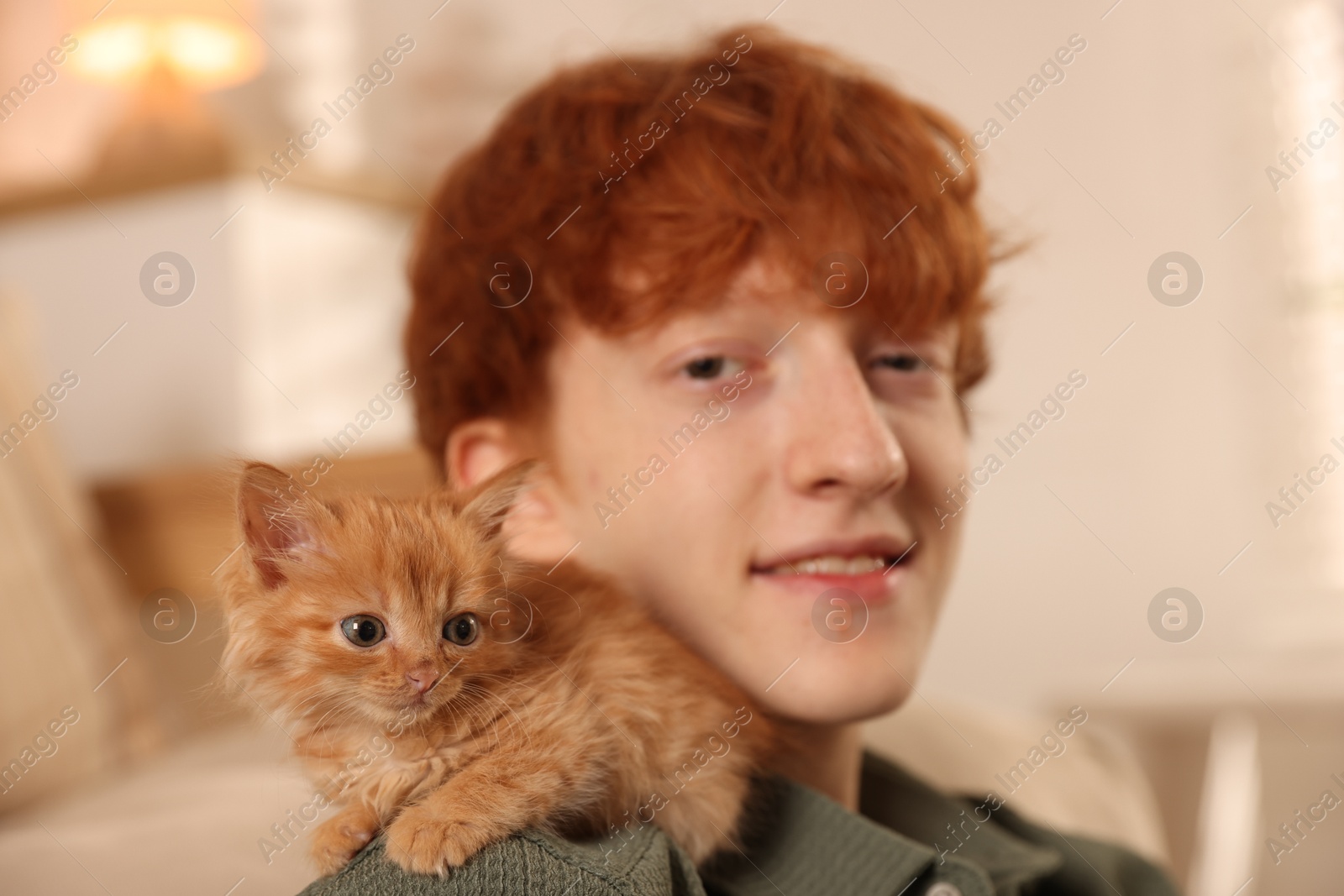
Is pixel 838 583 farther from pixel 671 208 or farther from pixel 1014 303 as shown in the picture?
pixel 1014 303

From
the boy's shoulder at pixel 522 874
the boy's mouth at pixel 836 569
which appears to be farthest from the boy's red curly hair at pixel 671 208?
the boy's shoulder at pixel 522 874

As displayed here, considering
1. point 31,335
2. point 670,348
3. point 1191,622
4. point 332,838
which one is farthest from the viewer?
point 1191,622

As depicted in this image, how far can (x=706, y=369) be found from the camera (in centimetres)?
115

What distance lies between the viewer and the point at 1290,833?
3.18 meters

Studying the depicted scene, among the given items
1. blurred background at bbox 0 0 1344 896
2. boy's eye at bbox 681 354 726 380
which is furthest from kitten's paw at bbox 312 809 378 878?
blurred background at bbox 0 0 1344 896

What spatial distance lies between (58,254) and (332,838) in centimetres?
248

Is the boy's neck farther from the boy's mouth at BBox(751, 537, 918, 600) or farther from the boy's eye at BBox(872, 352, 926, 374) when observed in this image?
the boy's eye at BBox(872, 352, 926, 374)

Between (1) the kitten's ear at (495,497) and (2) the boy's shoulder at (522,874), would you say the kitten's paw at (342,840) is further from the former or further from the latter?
(1) the kitten's ear at (495,497)

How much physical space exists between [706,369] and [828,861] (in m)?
0.51

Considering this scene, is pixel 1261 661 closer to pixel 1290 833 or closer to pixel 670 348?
pixel 1290 833

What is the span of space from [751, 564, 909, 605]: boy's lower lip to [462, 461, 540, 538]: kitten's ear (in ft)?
1.15

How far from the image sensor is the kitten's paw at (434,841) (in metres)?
0.72

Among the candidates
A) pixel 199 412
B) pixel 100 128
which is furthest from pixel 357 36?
pixel 199 412

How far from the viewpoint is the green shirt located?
0.73m
